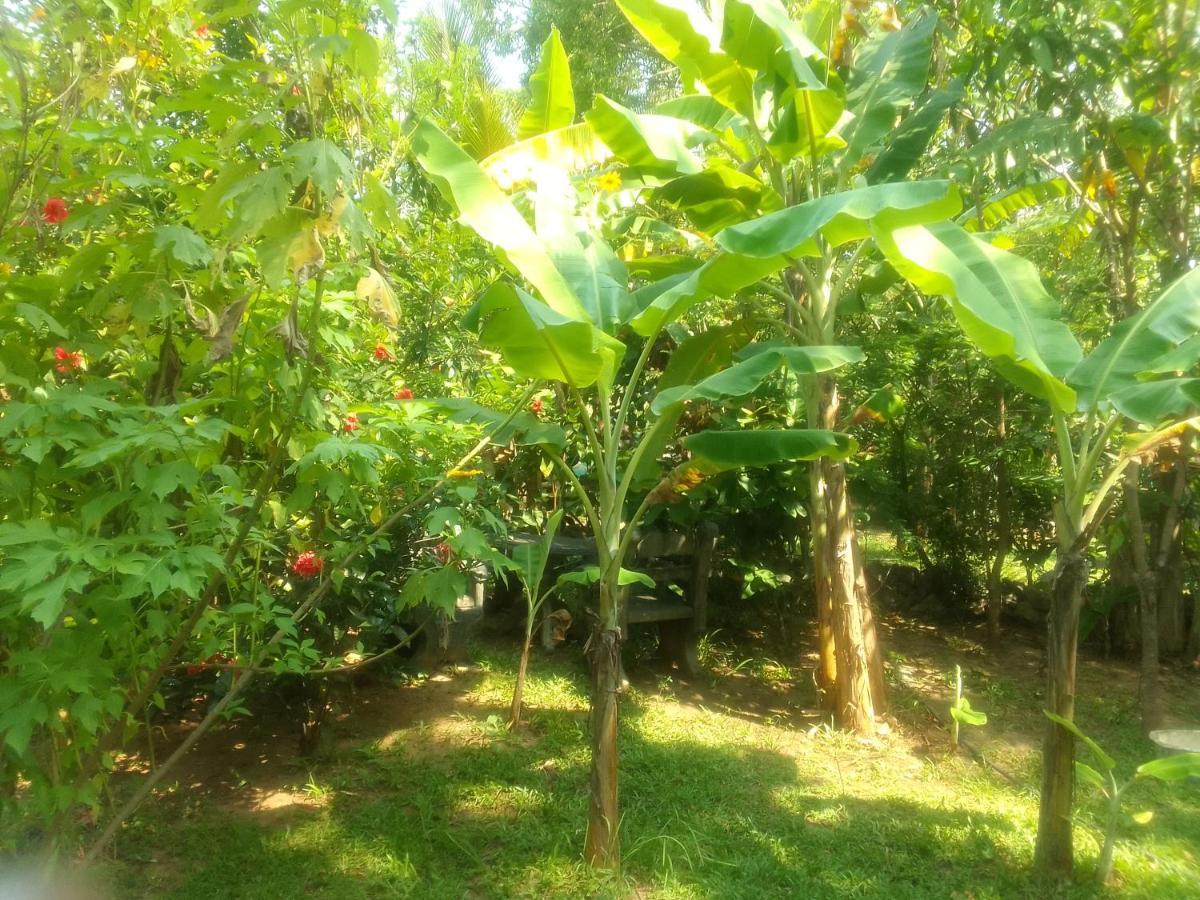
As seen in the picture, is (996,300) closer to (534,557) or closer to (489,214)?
(489,214)

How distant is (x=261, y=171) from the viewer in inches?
84.4

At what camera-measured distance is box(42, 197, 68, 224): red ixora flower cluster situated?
2.50m

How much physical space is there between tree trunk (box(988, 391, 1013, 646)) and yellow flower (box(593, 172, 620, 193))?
3723 mm

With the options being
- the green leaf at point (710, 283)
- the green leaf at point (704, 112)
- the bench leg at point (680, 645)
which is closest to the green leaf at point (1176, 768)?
the green leaf at point (710, 283)

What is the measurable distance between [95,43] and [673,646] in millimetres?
5201

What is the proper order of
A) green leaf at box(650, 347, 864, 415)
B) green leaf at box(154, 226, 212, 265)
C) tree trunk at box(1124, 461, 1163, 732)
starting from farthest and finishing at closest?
1. tree trunk at box(1124, 461, 1163, 732)
2. green leaf at box(650, 347, 864, 415)
3. green leaf at box(154, 226, 212, 265)

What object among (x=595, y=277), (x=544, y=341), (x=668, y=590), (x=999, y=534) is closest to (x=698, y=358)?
(x=595, y=277)

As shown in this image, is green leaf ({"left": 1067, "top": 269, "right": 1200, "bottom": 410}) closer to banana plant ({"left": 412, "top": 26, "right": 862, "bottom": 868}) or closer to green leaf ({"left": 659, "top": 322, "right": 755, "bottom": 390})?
banana plant ({"left": 412, "top": 26, "right": 862, "bottom": 868})

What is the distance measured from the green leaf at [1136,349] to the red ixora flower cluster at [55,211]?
11.4ft

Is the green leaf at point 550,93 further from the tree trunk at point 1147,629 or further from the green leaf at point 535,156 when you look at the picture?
the tree trunk at point 1147,629

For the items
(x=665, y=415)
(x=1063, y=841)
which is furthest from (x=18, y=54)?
(x=1063, y=841)

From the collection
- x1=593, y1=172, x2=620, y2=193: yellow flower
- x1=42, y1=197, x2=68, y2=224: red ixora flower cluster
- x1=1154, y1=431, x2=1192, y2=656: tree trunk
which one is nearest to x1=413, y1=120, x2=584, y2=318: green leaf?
x1=42, y1=197, x2=68, y2=224: red ixora flower cluster

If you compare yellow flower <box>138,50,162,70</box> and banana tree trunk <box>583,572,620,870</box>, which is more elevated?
yellow flower <box>138,50,162,70</box>

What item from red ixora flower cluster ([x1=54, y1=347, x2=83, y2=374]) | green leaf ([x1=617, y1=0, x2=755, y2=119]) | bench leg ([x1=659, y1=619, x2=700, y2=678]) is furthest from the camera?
bench leg ([x1=659, y1=619, x2=700, y2=678])
